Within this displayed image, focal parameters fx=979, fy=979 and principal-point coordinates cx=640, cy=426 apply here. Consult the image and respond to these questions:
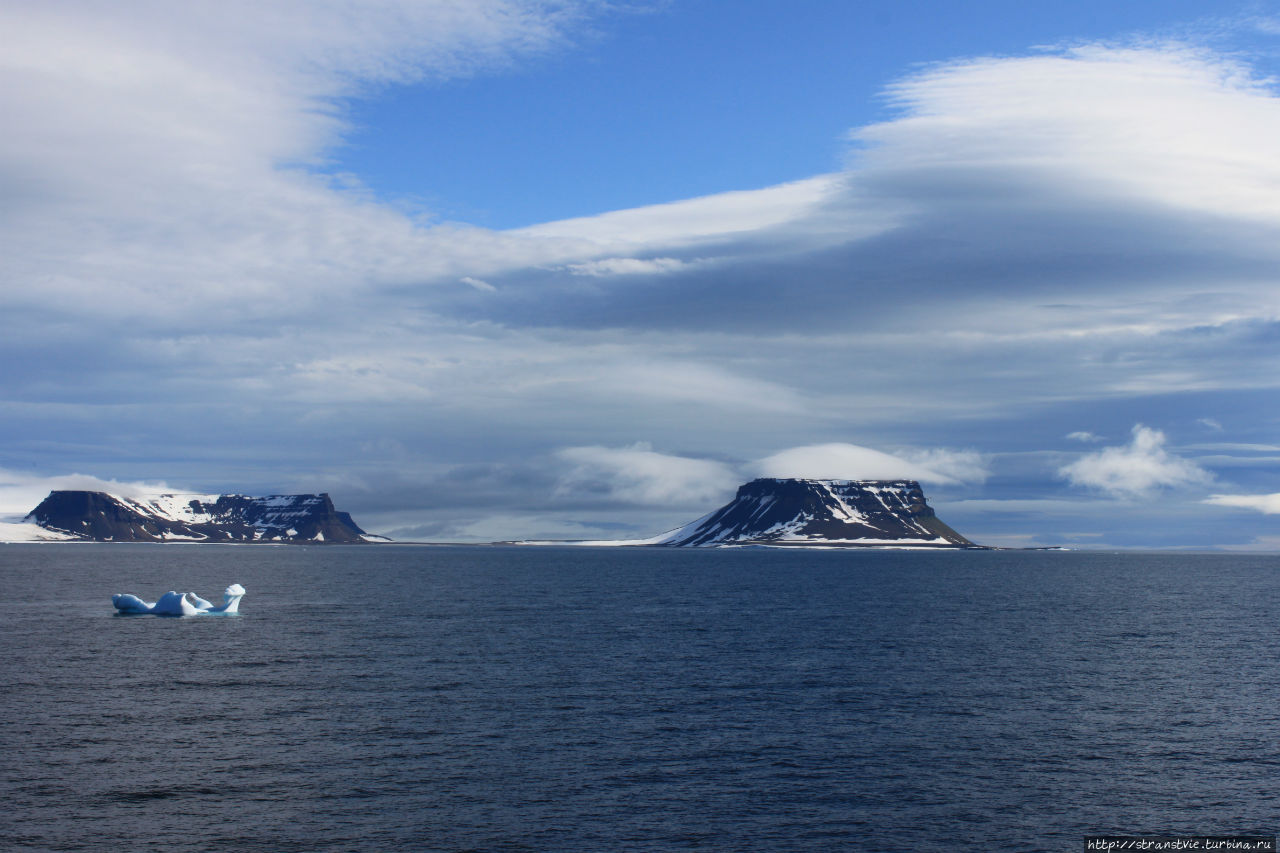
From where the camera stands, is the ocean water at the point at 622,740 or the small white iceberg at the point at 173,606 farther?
the small white iceberg at the point at 173,606

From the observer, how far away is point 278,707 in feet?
218

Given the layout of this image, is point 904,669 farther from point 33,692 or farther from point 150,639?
point 150,639

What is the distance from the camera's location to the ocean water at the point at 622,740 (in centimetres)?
4291

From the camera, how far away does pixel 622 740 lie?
57.8 m

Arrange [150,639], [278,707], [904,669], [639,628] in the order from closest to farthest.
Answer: [278,707] < [904,669] < [150,639] < [639,628]

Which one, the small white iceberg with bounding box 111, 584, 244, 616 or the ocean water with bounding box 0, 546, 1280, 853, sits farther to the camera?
the small white iceberg with bounding box 111, 584, 244, 616

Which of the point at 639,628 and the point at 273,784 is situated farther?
the point at 639,628

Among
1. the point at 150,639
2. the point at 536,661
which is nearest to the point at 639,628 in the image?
the point at 536,661

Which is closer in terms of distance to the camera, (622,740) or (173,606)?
(622,740)

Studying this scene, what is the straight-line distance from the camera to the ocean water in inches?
1689

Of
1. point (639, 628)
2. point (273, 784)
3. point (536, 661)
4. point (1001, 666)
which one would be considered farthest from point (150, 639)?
point (1001, 666)

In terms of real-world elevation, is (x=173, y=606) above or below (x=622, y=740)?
below

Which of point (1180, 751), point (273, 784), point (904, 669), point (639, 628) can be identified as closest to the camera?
point (273, 784)

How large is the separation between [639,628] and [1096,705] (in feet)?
198
